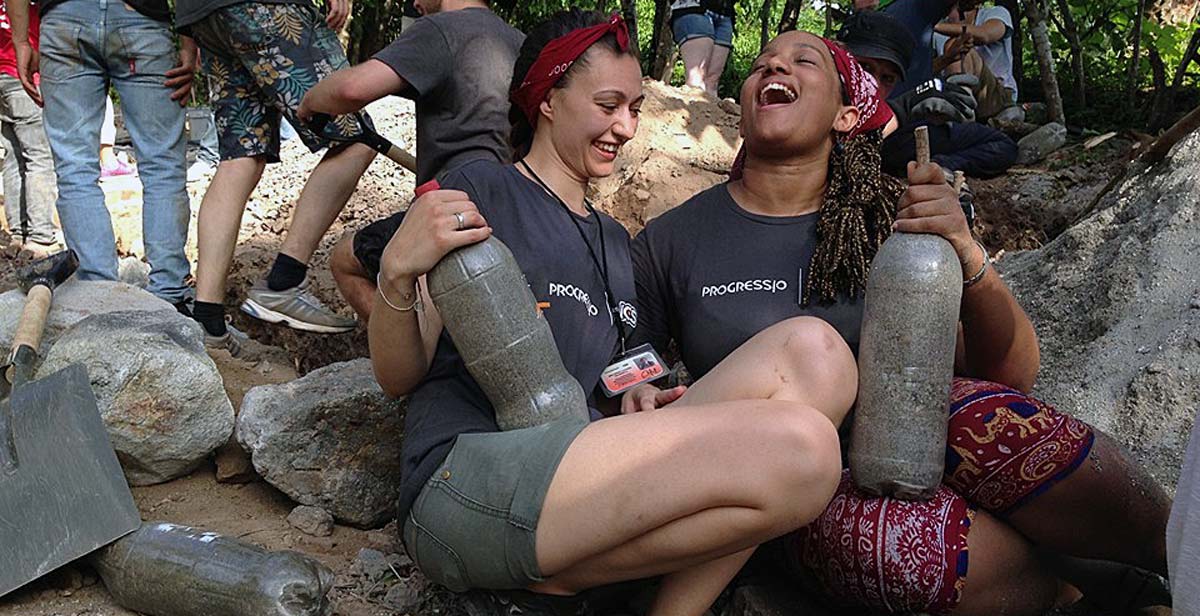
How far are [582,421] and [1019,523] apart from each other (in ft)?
3.24

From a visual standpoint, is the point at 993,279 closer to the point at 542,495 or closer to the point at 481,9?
the point at 542,495

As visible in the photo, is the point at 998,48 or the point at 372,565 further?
the point at 998,48

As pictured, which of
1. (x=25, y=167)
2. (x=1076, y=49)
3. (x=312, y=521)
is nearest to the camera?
(x=312, y=521)

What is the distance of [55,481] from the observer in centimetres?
271

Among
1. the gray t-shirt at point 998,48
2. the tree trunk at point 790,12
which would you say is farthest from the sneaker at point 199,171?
the tree trunk at point 790,12

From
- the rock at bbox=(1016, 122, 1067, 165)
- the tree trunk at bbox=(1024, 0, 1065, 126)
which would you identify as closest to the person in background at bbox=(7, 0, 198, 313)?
the rock at bbox=(1016, 122, 1067, 165)

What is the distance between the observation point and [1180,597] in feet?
5.49

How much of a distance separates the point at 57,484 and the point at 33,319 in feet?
2.69

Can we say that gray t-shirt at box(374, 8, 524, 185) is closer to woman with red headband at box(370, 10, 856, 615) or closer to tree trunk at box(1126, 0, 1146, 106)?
woman with red headband at box(370, 10, 856, 615)

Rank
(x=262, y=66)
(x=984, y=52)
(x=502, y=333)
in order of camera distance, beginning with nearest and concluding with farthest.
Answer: (x=502, y=333)
(x=262, y=66)
(x=984, y=52)

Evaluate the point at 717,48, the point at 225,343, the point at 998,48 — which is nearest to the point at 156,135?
the point at 225,343

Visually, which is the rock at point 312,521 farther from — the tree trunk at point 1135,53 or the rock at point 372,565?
the tree trunk at point 1135,53

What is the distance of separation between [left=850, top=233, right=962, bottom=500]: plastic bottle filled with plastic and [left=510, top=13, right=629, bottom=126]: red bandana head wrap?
0.90 meters

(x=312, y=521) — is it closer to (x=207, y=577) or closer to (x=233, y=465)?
(x=233, y=465)
